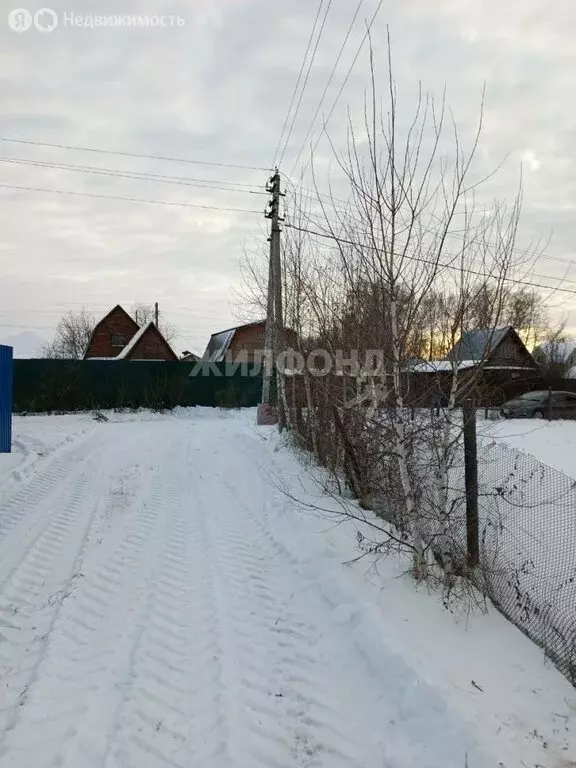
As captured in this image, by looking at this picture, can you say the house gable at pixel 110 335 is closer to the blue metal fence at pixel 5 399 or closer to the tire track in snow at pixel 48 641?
the blue metal fence at pixel 5 399

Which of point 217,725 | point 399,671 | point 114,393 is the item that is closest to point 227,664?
point 217,725

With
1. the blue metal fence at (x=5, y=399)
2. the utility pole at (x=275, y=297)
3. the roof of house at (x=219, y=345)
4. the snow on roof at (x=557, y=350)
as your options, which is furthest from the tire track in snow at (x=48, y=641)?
the snow on roof at (x=557, y=350)

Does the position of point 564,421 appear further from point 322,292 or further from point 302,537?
point 302,537

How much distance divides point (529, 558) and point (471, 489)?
1.06 metres

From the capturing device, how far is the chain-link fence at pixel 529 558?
3172 mm

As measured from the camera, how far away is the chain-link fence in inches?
125

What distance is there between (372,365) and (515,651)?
83.2 inches

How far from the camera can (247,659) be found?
9.61 feet

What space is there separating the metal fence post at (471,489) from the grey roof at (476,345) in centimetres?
45

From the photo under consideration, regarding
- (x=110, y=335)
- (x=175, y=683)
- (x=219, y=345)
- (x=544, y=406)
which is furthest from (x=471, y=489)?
(x=110, y=335)

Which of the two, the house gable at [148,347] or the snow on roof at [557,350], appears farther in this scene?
the house gable at [148,347]

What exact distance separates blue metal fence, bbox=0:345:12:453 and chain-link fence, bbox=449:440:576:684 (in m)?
7.90

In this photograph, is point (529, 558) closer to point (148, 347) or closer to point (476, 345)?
point (476, 345)

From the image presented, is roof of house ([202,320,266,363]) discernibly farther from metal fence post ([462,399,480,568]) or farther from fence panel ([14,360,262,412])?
metal fence post ([462,399,480,568])
